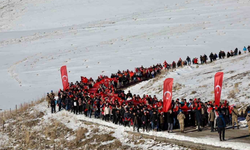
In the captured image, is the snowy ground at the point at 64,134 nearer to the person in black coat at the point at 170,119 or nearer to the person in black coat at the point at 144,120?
the person in black coat at the point at 144,120

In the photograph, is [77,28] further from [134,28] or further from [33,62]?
[33,62]

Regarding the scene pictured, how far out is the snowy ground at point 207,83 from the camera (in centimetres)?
2567

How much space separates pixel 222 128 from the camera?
56.3ft

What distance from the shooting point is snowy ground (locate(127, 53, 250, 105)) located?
25672 mm

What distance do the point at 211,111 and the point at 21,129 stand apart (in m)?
14.7

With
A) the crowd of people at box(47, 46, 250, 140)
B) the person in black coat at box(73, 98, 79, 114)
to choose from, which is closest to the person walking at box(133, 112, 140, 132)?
the crowd of people at box(47, 46, 250, 140)


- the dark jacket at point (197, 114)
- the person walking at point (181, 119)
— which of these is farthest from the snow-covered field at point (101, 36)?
the dark jacket at point (197, 114)

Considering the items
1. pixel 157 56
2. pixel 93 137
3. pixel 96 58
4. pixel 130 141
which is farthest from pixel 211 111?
pixel 96 58

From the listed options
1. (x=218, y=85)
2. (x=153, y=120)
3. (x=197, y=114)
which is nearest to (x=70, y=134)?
(x=153, y=120)

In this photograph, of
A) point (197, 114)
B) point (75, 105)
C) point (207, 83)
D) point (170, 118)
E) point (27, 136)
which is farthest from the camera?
point (207, 83)

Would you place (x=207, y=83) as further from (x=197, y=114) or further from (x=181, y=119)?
(x=181, y=119)

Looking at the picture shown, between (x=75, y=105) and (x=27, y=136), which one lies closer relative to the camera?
(x=27, y=136)

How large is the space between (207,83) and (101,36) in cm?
4086

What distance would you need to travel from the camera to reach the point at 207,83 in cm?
2986
